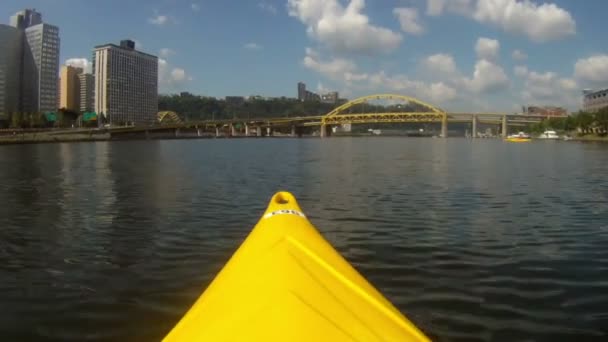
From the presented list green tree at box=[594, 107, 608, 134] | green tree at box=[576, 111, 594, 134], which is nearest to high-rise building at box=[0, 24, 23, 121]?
green tree at box=[594, 107, 608, 134]

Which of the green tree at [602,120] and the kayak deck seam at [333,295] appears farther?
the green tree at [602,120]

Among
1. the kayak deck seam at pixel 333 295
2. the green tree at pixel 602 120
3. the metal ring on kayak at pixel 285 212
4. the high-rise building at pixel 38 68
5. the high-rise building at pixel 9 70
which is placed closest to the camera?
the kayak deck seam at pixel 333 295

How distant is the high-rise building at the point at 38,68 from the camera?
587 ft

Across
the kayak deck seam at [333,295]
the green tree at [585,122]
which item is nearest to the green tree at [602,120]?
the green tree at [585,122]

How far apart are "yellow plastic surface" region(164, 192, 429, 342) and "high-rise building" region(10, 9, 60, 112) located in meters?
204

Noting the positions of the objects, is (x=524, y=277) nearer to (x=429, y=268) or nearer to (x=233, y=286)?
(x=429, y=268)

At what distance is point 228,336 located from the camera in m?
3.12

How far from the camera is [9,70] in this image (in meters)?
A: 172

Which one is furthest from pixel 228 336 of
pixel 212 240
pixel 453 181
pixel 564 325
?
pixel 453 181

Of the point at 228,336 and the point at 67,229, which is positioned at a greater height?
the point at 228,336

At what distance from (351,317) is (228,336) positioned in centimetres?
92

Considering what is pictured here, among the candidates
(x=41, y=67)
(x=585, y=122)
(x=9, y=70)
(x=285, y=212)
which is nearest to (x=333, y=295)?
(x=285, y=212)

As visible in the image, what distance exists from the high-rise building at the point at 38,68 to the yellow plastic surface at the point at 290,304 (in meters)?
204

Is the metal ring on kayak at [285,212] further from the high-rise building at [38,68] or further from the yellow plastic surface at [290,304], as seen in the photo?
the high-rise building at [38,68]
